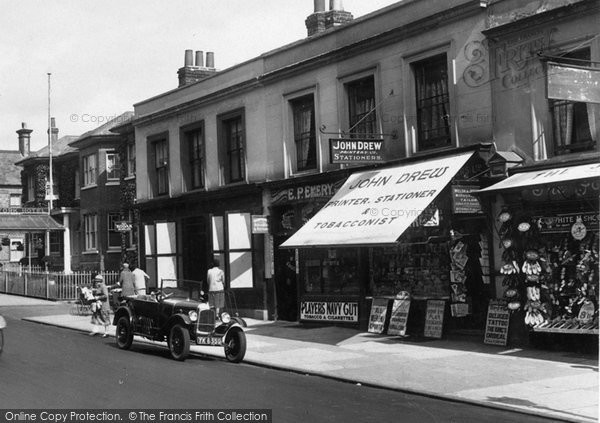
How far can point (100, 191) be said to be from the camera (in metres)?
34.0

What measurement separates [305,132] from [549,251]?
8.21 m

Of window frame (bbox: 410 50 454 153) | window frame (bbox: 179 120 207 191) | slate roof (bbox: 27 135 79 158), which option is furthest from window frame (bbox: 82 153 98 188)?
window frame (bbox: 410 50 454 153)

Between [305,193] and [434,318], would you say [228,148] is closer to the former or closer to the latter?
[305,193]

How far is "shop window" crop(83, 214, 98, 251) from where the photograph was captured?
34844 millimetres

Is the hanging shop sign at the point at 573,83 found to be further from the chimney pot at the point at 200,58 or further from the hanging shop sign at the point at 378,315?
the chimney pot at the point at 200,58

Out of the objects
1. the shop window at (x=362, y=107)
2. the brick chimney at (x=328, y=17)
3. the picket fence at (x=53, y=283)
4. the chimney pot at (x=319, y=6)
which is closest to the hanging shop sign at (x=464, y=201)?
the shop window at (x=362, y=107)

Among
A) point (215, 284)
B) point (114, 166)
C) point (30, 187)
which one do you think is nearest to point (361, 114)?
point (215, 284)

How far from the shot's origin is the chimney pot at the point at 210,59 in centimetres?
2642

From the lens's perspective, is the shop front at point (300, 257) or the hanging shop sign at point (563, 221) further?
the shop front at point (300, 257)

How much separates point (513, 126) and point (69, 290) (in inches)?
808

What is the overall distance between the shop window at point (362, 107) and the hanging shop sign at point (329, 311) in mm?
4180

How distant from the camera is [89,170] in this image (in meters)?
35.2

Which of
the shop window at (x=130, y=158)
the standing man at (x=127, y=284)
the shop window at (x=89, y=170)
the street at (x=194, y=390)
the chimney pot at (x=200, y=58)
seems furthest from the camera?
the shop window at (x=89, y=170)

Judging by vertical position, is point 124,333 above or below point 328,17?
below
